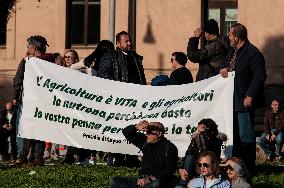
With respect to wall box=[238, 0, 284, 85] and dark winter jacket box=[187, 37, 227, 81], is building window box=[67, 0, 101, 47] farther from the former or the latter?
dark winter jacket box=[187, 37, 227, 81]

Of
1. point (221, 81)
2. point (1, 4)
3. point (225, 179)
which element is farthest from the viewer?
point (1, 4)

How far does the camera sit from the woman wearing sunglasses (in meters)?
13.0

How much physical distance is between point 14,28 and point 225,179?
18.9m

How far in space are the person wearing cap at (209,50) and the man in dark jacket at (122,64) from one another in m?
1.31

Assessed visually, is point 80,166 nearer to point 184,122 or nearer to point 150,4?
point 184,122

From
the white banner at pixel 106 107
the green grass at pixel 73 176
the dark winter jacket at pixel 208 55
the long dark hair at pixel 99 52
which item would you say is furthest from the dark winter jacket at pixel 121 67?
the green grass at pixel 73 176

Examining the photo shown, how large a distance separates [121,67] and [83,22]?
561 inches

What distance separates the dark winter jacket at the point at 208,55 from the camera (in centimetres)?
1562

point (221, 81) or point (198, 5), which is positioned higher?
point (198, 5)

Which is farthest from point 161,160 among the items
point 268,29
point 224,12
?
point 224,12

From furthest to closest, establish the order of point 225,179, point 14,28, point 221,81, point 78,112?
point 14,28, point 78,112, point 221,81, point 225,179

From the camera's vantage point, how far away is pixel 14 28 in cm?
3130

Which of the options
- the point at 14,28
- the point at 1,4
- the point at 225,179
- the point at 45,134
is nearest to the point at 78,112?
the point at 45,134

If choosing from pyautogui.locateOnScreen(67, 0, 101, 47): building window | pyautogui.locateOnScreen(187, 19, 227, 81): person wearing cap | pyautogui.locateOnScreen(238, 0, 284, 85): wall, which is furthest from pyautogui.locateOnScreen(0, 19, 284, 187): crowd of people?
pyautogui.locateOnScreen(67, 0, 101, 47): building window
